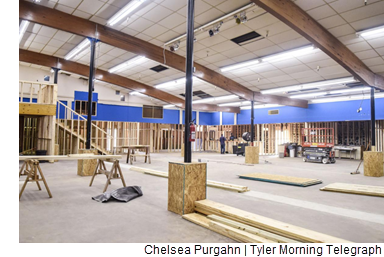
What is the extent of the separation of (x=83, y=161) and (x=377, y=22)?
9.37 m

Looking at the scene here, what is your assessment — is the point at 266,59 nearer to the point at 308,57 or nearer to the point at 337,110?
the point at 308,57

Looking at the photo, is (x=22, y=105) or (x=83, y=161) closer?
(x=83, y=161)

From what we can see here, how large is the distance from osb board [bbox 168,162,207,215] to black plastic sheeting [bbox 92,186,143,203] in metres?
1.15

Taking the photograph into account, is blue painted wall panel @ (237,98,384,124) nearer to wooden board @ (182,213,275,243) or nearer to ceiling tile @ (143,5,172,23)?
ceiling tile @ (143,5,172,23)

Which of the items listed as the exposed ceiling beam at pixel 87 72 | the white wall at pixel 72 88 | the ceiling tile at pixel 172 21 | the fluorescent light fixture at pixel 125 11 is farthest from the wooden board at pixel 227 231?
the white wall at pixel 72 88

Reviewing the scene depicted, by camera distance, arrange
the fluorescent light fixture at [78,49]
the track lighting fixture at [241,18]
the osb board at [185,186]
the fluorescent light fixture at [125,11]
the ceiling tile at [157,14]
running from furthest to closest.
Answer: the fluorescent light fixture at [78,49], the ceiling tile at [157,14], the fluorescent light fixture at [125,11], the track lighting fixture at [241,18], the osb board at [185,186]

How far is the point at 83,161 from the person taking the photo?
307 inches

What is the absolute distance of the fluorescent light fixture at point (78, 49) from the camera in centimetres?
1048

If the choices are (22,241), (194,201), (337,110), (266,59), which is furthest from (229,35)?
(337,110)

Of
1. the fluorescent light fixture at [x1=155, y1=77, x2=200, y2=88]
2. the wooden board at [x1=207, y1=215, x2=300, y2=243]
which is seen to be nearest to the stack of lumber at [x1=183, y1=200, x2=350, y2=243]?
the wooden board at [x1=207, y1=215, x2=300, y2=243]

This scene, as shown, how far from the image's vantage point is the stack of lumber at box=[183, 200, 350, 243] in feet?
9.07

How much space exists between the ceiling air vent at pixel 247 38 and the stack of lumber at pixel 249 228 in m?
6.24

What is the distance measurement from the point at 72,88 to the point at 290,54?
47.9 ft

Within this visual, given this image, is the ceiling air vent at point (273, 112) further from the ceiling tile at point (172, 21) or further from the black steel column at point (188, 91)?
the black steel column at point (188, 91)
